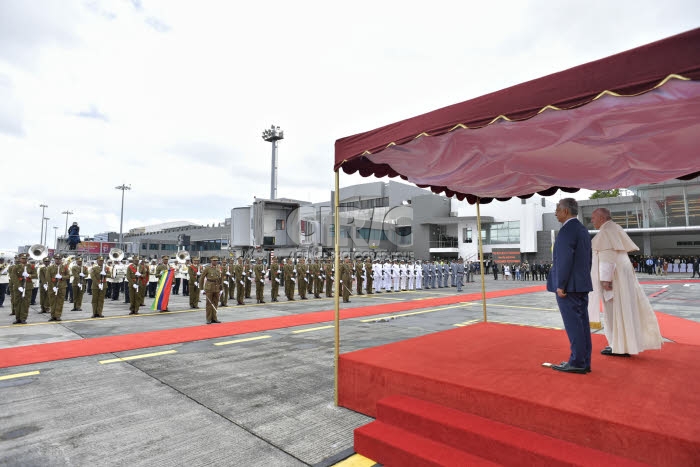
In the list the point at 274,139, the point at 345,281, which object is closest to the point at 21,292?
the point at 345,281

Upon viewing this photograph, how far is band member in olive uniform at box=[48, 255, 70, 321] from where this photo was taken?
32.5 ft

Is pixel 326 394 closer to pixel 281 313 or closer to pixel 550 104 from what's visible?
pixel 550 104

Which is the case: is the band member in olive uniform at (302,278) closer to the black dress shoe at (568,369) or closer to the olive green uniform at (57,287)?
the olive green uniform at (57,287)

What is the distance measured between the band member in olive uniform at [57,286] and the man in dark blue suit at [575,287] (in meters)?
11.8

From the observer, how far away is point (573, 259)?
11.6 feet

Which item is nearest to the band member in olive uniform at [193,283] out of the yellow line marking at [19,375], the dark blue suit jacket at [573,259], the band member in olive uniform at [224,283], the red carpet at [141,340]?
the band member in olive uniform at [224,283]

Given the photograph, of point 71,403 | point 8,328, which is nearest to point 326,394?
point 71,403

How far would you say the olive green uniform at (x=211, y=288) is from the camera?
31.4 ft

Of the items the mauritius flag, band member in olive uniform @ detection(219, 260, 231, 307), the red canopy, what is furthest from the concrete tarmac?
band member in olive uniform @ detection(219, 260, 231, 307)

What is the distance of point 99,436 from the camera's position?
3256mm

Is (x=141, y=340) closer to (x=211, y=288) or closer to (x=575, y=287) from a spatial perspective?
(x=211, y=288)

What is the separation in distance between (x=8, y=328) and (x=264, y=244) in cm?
1329

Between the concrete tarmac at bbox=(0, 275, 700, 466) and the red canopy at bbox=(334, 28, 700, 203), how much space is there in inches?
95.7

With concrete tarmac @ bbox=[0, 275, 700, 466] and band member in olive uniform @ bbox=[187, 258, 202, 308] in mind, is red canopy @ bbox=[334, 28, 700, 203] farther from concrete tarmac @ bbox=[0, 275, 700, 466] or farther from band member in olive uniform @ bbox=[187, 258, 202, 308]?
band member in olive uniform @ bbox=[187, 258, 202, 308]
